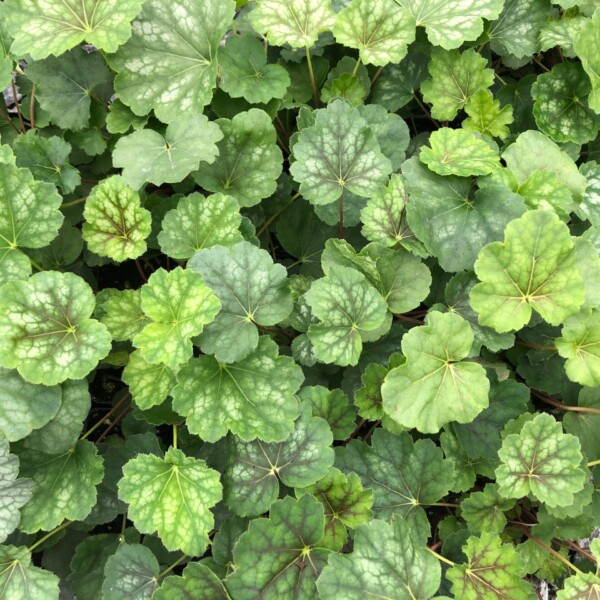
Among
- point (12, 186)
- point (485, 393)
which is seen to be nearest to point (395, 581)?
point (485, 393)

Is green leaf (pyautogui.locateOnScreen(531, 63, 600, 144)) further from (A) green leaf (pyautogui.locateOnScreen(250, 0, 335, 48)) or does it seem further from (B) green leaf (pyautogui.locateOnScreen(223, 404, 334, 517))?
(B) green leaf (pyautogui.locateOnScreen(223, 404, 334, 517))

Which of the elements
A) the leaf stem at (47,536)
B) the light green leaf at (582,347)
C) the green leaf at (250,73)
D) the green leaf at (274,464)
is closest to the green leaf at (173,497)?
the green leaf at (274,464)

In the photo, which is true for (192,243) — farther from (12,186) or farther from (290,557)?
(290,557)

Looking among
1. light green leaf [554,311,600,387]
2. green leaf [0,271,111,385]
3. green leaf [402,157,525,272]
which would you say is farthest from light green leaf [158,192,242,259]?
light green leaf [554,311,600,387]

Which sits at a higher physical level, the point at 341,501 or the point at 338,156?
the point at 338,156

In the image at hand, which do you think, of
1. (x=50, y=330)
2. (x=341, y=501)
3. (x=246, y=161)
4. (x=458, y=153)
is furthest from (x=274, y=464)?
(x=458, y=153)

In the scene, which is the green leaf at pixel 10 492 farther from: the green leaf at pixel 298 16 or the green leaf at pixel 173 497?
the green leaf at pixel 298 16

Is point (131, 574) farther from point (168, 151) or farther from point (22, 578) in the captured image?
point (168, 151)
